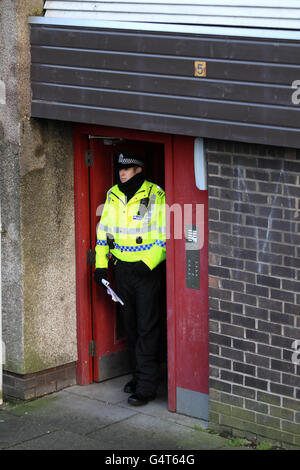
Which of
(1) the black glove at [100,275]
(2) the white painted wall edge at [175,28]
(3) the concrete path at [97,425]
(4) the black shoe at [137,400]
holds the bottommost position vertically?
(3) the concrete path at [97,425]

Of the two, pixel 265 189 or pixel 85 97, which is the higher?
pixel 85 97

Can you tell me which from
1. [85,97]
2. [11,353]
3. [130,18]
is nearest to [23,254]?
[11,353]

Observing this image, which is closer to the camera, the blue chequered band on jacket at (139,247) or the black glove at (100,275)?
the blue chequered band on jacket at (139,247)

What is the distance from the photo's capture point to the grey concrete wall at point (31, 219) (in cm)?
709

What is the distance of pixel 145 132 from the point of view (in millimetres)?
6996

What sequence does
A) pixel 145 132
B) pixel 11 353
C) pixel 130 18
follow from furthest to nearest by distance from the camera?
pixel 11 353 < pixel 145 132 < pixel 130 18

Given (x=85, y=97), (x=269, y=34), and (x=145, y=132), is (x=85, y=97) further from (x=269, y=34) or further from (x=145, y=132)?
(x=269, y=34)

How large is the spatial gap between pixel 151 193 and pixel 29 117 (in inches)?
44.7

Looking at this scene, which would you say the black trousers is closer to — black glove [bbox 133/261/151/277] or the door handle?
black glove [bbox 133/261/151/277]

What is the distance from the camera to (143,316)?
7316 mm

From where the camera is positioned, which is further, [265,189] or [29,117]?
[29,117]

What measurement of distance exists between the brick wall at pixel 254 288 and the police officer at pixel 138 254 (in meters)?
0.78

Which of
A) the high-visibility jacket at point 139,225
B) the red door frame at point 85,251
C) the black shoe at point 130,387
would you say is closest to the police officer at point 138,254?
the high-visibility jacket at point 139,225

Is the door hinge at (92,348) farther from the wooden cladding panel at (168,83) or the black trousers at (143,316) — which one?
the wooden cladding panel at (168,83)
